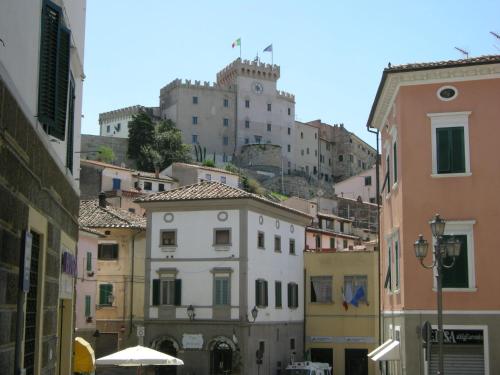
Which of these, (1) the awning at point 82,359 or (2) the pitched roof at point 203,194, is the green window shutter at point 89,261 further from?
(1) the awning at point 82,359

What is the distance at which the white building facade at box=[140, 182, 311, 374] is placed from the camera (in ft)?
128

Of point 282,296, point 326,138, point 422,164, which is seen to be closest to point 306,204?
point 282,296

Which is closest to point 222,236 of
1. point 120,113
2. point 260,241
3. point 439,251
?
point 260,241

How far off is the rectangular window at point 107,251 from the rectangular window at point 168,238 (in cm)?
394

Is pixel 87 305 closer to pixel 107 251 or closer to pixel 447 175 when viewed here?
pixel 107 251

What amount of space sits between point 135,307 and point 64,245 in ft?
107

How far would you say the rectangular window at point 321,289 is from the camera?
45375mm

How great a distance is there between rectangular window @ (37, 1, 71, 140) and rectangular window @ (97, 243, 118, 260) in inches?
1378

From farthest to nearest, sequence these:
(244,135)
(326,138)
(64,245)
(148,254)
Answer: (326,138) → (244,135) → (148,254) → (64,245)

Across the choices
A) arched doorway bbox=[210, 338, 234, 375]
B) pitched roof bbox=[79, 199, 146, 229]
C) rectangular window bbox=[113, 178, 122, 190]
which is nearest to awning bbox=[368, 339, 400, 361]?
arched doorway bbox=[210, 338, 234, 375]

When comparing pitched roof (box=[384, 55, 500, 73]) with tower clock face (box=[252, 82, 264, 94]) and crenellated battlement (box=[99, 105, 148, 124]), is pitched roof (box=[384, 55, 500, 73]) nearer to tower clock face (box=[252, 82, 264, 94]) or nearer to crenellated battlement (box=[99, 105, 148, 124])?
crenellated battlement (box=[99, 105, 148, 124])

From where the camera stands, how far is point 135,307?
4375 centimetres

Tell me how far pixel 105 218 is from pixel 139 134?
61.0 m

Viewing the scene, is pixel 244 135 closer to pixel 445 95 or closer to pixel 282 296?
pixel 282 296
